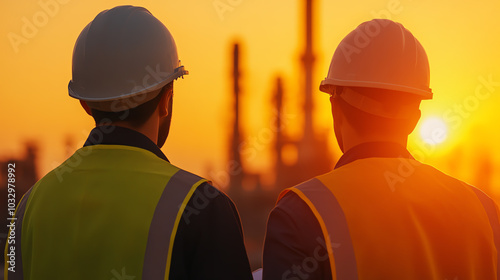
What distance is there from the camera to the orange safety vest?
8.63 ft

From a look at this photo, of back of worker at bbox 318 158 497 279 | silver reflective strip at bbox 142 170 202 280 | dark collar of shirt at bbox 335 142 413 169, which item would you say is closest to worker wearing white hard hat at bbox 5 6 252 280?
silver reflective strip at bbox 142 170 202 280

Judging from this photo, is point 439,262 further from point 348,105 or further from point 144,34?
point 144,34

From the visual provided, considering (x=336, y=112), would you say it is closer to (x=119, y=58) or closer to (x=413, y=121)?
(x=413, y=121)

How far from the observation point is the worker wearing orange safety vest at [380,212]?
264 centimetres

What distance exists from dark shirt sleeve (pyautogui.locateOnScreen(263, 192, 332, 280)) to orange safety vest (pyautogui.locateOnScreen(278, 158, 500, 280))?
46 millimetres

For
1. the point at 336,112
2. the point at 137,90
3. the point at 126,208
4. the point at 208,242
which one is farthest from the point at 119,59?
the point at 336,112

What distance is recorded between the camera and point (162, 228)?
7.91ft

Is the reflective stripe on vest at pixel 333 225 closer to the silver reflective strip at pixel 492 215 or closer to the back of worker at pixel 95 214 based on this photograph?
the back of worker at pixel 95 214

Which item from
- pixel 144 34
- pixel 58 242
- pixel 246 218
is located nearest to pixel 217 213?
pixel 58 242

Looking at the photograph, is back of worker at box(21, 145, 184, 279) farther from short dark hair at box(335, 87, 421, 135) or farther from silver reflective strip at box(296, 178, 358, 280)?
short dark hair at box(335, 87, 421, 135)

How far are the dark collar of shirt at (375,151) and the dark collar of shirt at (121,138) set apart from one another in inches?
35.4

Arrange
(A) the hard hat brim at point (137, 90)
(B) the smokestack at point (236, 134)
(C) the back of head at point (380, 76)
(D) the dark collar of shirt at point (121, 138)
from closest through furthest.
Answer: (D) the dark collar of shirt at point (121, 138), (A) the hard hat brim at point (137, 90), (C) the back of head at point (380, 76), (B) the smokestack at point (236, 134)

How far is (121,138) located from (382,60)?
1.46 metres

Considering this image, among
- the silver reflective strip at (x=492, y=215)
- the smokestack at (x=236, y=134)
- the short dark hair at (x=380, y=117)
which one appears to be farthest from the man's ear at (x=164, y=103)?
the smokestack at (x=236, y=134)
